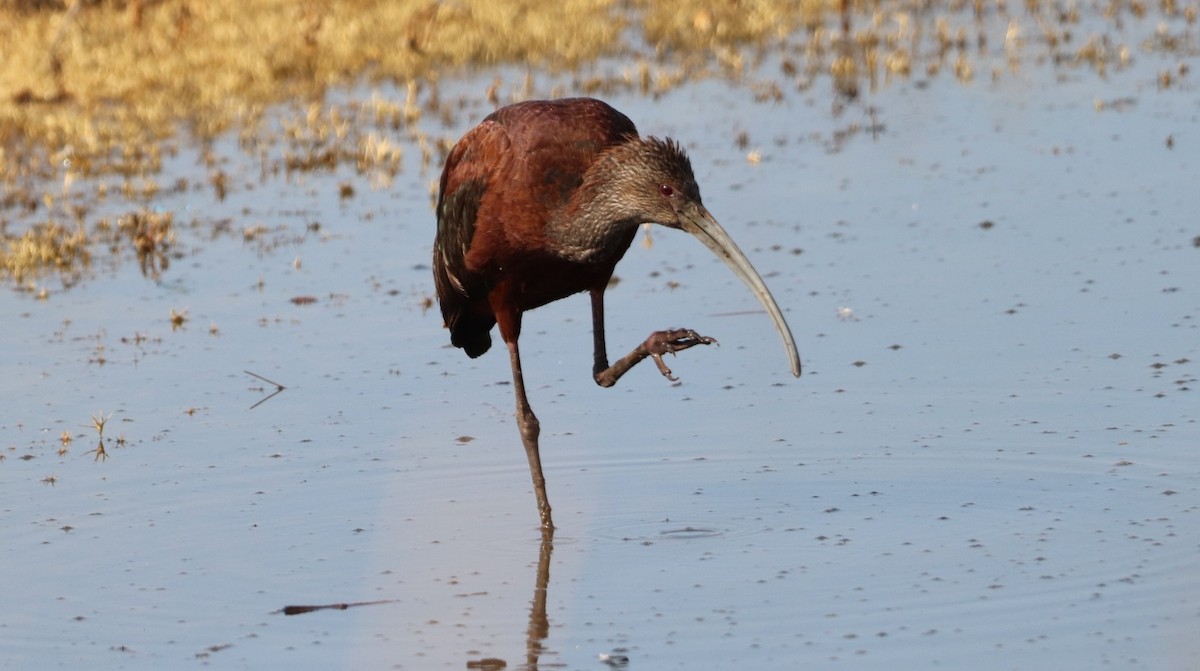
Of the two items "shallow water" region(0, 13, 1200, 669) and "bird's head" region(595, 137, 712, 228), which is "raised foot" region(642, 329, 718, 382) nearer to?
"bird's head" region(595, 137, 712, 228)

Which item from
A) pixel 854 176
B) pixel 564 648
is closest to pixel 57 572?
pixel 564 648

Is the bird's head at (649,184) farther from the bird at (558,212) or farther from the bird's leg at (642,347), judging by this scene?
the bird's leg at (642,347)

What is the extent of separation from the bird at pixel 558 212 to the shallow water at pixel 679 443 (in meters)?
0.55

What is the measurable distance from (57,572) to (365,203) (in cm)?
523

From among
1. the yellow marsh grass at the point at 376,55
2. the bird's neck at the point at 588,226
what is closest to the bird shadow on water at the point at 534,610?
the bird's neck at the point at 588,226

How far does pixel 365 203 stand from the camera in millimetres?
10906

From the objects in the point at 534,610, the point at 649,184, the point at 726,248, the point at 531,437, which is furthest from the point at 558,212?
the point at 534,610

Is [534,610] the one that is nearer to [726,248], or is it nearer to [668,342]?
[668,342]

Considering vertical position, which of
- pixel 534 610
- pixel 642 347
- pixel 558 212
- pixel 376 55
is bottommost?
pixel 534 610

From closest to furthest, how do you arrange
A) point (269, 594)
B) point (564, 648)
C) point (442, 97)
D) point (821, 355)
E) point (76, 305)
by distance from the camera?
point (564, 648), point (269, 594), point (821, 355), point (76, 305), point (442, 97)

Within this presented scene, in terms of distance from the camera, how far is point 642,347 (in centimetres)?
614

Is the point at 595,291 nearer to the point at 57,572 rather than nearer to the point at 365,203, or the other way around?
the point at 57,572

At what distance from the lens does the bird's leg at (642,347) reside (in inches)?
236

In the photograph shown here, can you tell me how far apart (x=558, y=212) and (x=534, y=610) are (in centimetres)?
114
